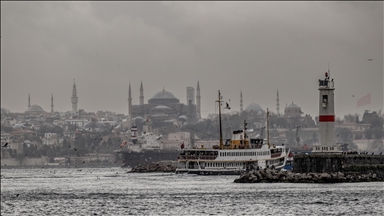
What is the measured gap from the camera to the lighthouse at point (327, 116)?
212ft

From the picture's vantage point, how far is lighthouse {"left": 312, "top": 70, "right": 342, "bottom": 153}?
64.7 meters

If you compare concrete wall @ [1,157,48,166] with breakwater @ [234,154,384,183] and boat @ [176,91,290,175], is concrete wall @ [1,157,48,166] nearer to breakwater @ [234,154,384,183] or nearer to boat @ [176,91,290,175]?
boat @ [176,91,290,175]

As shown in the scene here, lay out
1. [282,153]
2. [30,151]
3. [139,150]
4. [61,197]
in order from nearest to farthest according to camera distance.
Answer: [61,197]
[282,153]
[139,150]
[30,151]

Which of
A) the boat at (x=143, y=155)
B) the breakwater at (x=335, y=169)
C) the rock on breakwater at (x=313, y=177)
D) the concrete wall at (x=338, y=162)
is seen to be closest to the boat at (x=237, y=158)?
the rock on breakwater at (x=313, y=177)

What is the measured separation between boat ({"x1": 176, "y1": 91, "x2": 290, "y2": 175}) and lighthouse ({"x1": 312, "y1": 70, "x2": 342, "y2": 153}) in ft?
76.2

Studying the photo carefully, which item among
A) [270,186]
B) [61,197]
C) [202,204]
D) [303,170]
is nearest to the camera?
[202,204]

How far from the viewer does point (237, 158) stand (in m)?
90.4

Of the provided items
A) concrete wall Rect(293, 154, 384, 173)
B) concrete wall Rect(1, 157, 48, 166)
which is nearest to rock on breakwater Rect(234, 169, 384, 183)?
concrete wall Rect(293, 154, 384, 173)

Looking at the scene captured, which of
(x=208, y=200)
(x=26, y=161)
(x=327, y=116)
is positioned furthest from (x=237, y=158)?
(x=26, y=161)

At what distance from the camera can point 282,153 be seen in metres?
95.8

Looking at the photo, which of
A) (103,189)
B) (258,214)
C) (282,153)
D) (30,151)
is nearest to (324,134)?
(103,189)

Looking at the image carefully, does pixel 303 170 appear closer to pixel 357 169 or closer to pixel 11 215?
pixel 357 169

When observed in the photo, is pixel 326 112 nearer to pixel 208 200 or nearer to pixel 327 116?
pixel 327 116

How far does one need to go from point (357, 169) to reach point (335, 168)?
1.35 meters
